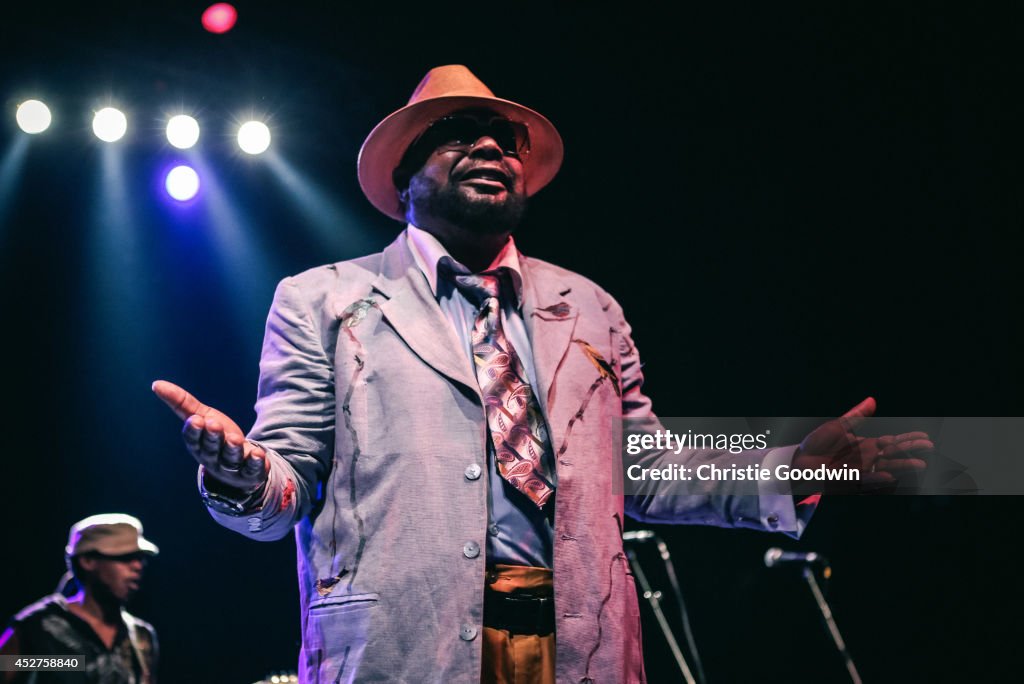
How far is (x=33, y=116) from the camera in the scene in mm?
4898

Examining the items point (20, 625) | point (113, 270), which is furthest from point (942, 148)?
point (20, 625)

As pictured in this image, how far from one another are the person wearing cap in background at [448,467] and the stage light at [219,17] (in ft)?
9.39

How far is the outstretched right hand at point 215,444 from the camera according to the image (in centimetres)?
168

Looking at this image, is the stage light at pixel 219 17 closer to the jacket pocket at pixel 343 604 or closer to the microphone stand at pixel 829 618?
the jacket pocket at pixel 343 604

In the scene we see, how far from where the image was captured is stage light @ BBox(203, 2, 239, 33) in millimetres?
4621

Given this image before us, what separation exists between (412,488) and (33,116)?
4.34 meters

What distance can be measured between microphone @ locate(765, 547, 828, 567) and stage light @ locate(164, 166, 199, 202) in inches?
177

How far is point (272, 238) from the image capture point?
5371 mm

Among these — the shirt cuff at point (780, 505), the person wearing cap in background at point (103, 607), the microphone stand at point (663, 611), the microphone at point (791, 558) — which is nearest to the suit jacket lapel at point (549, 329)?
the shirt cuff at point (780, 505)

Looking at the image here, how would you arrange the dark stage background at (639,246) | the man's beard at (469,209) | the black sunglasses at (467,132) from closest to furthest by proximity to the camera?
the man's beard at (469,209), the black sunglasses at (467,132), the dark stage background at (639,246)

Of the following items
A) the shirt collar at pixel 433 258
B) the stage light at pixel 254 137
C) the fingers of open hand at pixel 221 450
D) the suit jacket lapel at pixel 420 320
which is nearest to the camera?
the fingers of open hand at pixel 221 450

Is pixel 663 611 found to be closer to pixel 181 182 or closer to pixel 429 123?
pixel 429 123

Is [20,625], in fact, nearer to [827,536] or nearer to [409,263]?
[409,263]

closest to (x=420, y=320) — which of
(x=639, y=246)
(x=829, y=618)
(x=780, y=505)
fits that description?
(x=780, y=505)
